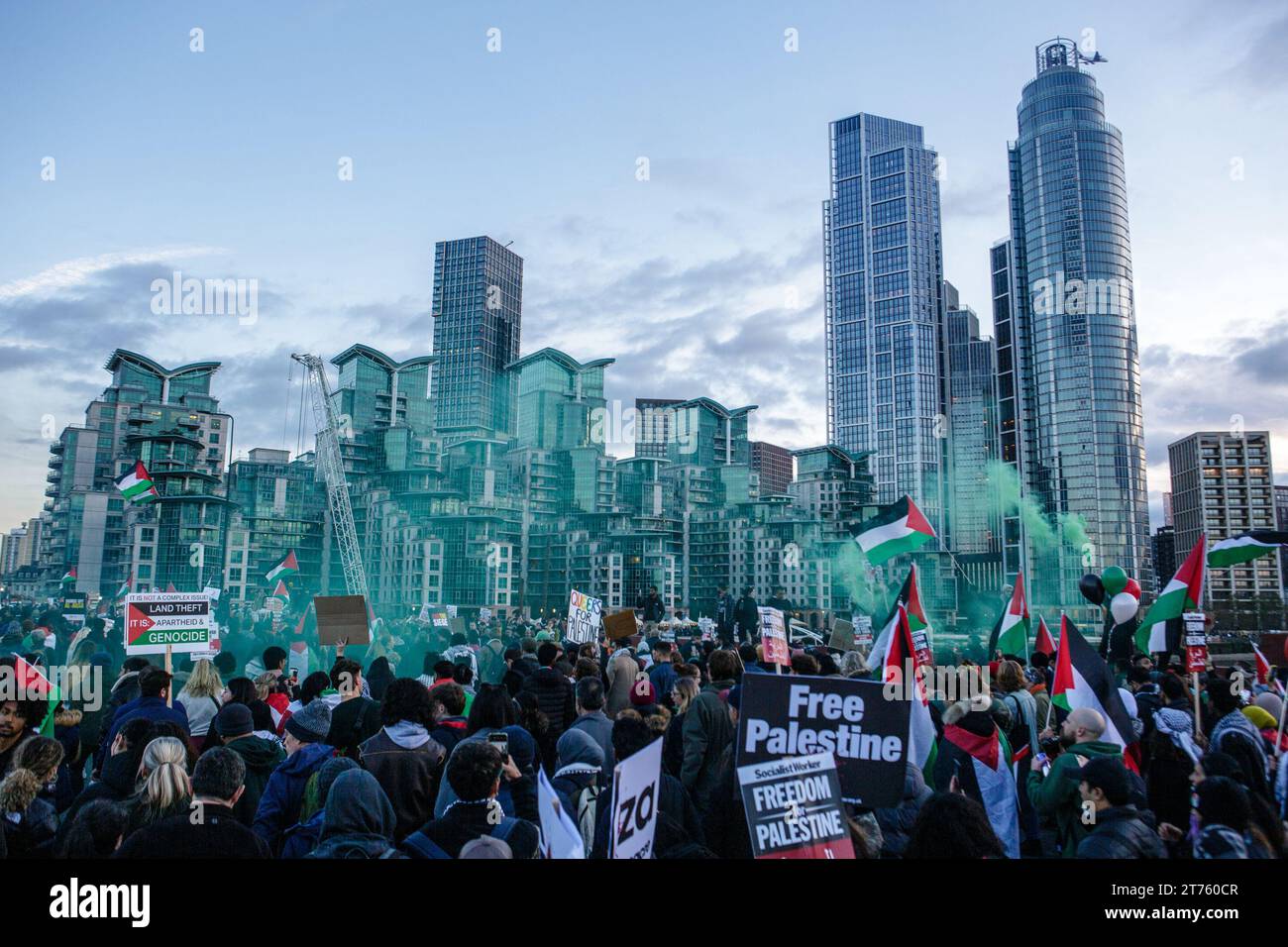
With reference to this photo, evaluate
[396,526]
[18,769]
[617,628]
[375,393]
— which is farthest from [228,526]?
[18,769]

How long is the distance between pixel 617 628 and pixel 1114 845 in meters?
11.3

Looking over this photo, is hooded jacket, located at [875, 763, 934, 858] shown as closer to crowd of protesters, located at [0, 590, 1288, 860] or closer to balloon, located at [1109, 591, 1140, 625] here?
crowd of protesters, located at [0, 590, 1288, 860]

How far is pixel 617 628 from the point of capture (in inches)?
621

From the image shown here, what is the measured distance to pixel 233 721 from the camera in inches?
256

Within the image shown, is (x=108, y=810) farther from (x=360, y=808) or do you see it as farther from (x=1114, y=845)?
(x=1114, y=845)

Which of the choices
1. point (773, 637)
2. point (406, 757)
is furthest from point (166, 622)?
point (773, 637)

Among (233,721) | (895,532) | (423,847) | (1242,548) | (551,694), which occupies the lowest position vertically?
(423,847)

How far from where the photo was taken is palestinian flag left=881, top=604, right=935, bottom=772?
6.86 metres

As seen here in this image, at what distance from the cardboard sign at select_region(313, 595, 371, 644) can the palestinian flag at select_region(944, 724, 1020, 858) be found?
31.2 ft

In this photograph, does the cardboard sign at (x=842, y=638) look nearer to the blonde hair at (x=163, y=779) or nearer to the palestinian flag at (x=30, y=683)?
the palestinian flag at (x=30, y=683)

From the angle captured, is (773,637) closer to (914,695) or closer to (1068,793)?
(914,695)

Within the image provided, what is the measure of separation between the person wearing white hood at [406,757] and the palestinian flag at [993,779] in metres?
4.12

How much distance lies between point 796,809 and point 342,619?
1067cm
